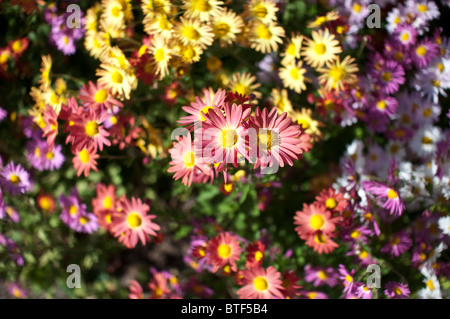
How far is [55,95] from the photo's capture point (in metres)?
1.99

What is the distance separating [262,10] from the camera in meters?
1.93

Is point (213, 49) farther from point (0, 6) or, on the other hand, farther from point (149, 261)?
point (149, 261)

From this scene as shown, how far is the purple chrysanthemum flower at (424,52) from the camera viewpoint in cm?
217

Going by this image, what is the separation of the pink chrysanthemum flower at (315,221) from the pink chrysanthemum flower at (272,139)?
0.58 metres

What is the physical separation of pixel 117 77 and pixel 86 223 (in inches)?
39.3

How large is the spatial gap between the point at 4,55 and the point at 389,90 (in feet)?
7.78

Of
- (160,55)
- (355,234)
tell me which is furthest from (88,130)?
(355,234)

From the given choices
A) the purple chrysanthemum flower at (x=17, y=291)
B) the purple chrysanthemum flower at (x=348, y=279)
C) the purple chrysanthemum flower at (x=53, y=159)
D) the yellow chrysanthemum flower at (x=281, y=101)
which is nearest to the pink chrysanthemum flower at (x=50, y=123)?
the purple chrysanthemum flower at (x=53, y=159)

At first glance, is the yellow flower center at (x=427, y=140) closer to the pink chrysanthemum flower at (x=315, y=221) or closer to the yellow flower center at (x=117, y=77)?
the pink chrysanthemum flower at (x=315, y=221)

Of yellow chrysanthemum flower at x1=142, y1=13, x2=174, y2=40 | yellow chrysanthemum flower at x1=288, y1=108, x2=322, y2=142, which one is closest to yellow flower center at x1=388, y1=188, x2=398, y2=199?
yellow chrysanthemum flower at x1=288, y1=108, x2=322, y2=142

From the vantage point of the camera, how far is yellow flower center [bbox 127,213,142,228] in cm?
201

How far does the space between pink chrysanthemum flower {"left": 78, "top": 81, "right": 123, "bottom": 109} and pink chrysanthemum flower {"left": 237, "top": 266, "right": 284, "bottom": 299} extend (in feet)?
3.48

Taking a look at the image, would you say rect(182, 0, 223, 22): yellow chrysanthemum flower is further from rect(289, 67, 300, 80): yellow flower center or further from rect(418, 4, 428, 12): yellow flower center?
rect(418, 4, 428, 12): yellow flower center
